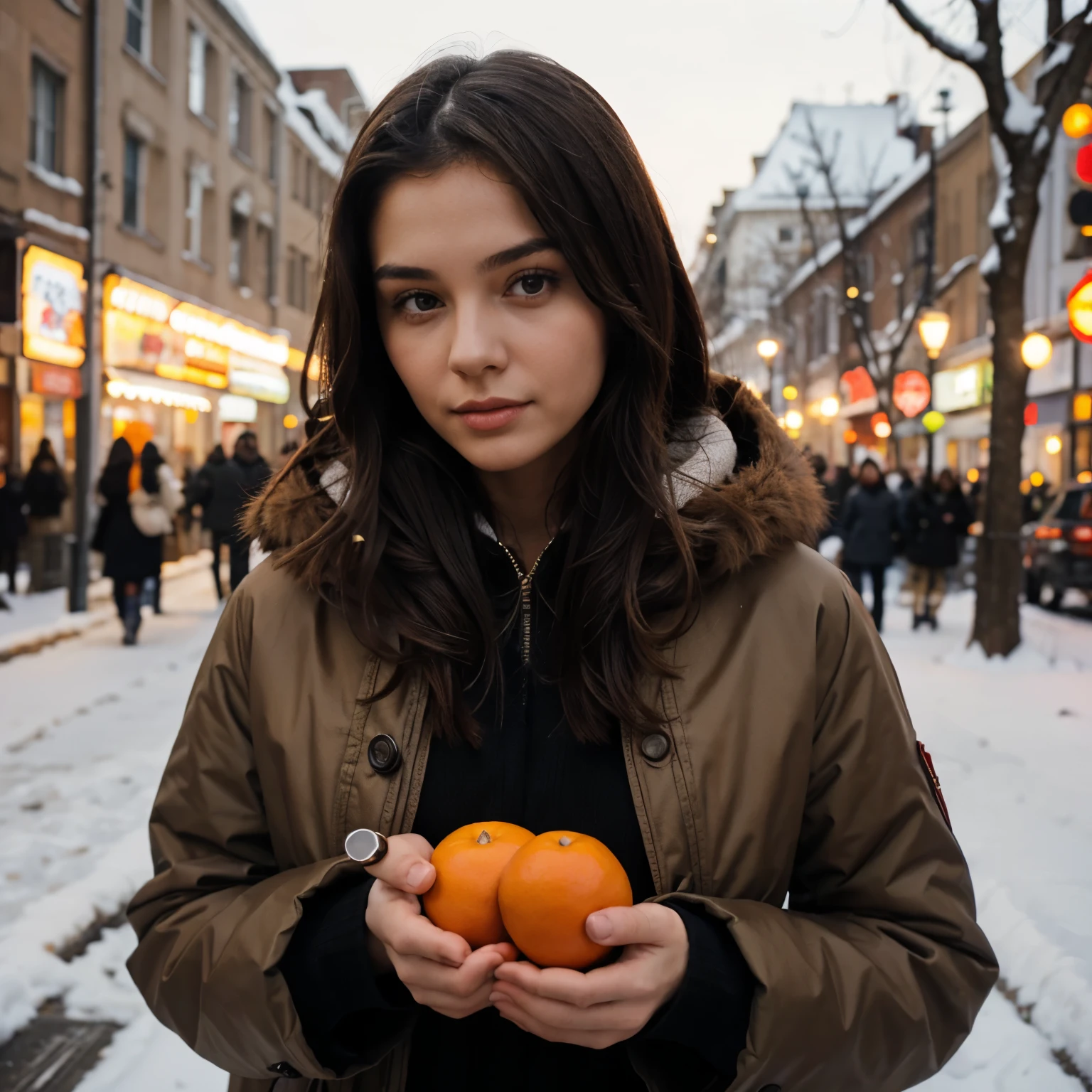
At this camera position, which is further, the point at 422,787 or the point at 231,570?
Result: the point at 231,570

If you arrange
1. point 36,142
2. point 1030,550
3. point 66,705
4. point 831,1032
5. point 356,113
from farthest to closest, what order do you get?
point 356,113 < point 36,142 < point 1030,550 < point 66,705 < point 831,1032

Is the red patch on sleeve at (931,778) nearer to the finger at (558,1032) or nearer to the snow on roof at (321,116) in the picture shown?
the finger at (558,1032)

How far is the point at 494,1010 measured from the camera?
154cm

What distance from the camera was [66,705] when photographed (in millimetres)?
8016

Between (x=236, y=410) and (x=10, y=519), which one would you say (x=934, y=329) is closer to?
(x=10, y=519)

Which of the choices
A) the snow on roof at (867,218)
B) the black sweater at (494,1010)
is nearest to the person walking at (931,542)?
the black sweater at (494,1010)

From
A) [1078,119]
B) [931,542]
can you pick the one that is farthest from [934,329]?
[1078,119]

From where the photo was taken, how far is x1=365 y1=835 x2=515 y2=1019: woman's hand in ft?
4.09

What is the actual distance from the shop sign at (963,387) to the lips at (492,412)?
26.5m

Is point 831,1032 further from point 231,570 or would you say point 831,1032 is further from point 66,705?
point 231,570

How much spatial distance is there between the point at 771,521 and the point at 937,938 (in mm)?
593

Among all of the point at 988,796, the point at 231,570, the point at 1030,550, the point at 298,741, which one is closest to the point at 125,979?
the point at 298,741

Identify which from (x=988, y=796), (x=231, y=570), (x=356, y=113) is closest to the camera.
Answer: (x=988, y=796)

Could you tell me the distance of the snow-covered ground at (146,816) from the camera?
11.1 feet
